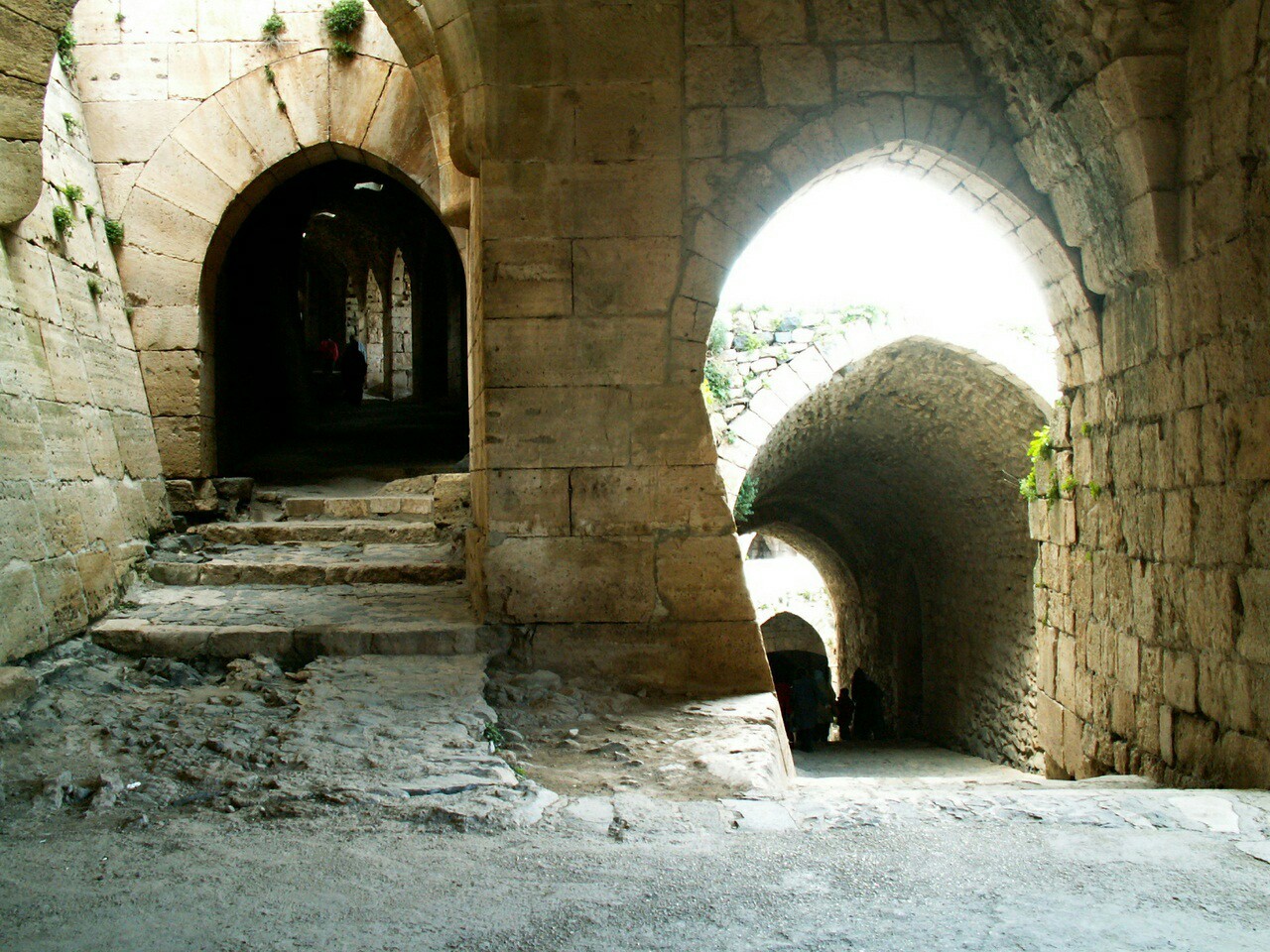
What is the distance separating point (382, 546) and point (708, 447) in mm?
2939

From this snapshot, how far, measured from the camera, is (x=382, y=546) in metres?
6.22

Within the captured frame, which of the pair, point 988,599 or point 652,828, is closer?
point 652,828

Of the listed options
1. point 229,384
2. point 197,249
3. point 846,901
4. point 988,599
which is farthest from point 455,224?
point 988,599

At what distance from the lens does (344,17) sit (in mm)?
6695

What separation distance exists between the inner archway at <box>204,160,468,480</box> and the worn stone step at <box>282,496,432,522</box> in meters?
0.87

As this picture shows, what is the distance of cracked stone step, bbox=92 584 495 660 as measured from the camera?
4.17 m

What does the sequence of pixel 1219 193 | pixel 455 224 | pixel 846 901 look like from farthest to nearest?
1. pixel 455 224
2. pixel 1219 193
3. pixel 846 901

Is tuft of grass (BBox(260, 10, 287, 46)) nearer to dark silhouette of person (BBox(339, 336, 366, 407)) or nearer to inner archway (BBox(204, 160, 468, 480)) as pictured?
inner archway (BBox(204, 160, 468, 480))

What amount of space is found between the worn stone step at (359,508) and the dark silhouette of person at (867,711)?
7.85 metres

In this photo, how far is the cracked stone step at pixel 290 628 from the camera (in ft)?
13.7

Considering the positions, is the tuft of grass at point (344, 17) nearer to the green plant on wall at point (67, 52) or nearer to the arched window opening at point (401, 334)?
the green plant on wall at point (67, 52)

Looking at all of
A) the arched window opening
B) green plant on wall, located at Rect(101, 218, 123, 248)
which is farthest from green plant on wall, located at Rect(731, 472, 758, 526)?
the arched window opening

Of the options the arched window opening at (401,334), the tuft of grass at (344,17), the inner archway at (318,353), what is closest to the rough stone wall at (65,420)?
the inner archway at (318,353)

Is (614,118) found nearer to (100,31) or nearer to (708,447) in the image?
(708,447)
